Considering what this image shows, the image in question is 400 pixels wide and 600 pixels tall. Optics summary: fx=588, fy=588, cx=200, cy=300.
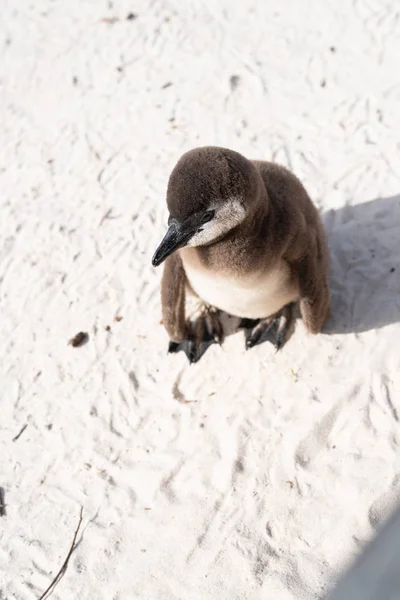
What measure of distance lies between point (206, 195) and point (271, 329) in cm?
129

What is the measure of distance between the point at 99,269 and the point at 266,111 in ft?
5.94

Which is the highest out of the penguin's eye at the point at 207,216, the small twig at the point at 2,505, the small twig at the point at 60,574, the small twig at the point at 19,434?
the penguin's eye at the point at 207,216

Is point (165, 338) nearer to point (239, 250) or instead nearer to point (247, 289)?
point (247, 289)

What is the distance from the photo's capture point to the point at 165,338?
3553mm

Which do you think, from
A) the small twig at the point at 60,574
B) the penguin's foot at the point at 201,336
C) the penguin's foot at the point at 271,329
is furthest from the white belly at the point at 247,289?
the small twig at the point at 60,574

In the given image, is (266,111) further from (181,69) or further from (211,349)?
(211,349)

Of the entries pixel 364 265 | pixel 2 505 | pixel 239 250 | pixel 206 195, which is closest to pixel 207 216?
pixel 206 195

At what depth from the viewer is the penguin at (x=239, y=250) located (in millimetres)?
2352

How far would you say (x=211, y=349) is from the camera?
3.45m

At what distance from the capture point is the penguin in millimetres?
2352

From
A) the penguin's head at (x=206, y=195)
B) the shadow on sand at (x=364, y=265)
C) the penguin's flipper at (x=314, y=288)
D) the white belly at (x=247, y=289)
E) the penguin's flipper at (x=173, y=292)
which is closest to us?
the penguin's head at (x=206, y=195)

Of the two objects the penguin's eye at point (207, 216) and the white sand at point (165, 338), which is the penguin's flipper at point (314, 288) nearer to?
the white sand at point (165, 338)

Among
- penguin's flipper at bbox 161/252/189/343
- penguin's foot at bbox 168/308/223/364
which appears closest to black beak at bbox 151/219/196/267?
penguin's flipper at bbox 161/252/189/343

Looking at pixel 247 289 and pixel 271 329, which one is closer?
pixel 247 289
